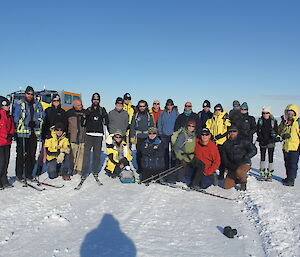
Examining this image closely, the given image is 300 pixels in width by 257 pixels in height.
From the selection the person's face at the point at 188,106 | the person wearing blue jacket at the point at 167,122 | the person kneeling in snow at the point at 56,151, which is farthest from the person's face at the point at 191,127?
the person kneeling in snow at the point at 56,151

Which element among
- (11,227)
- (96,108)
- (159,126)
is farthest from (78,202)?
(159,126)

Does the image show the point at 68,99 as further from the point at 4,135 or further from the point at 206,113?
the point at 4,135

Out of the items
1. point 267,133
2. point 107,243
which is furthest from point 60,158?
point 267,133

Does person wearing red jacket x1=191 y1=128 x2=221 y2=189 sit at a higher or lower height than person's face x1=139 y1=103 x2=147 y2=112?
lower

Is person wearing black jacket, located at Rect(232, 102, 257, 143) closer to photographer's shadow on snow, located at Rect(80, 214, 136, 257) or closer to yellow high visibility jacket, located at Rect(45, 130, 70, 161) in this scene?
photographer's shadow on snow, located at Rect(80, 214, 136, 257)

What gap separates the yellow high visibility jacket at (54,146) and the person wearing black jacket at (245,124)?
15.2 feet

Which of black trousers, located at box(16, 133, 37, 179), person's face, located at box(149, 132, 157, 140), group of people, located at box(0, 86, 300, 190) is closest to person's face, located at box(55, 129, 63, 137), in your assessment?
group of people, located at box(0, 86, 300, 190)

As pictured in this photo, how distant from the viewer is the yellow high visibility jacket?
6.80m

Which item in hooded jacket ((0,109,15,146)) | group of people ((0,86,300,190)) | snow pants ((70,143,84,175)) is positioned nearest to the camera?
hooded jacket ((0,109,15,146))

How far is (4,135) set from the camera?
223 inches

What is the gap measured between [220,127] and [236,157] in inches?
39.7

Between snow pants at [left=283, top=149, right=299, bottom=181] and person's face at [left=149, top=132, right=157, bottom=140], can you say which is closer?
snow pants at [left=283, top=149, right=299, bottom=181]

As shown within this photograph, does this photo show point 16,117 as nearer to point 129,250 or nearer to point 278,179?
point 129,250

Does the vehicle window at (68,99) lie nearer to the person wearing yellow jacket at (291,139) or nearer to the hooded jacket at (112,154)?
the hooded jacket at (112,154)
